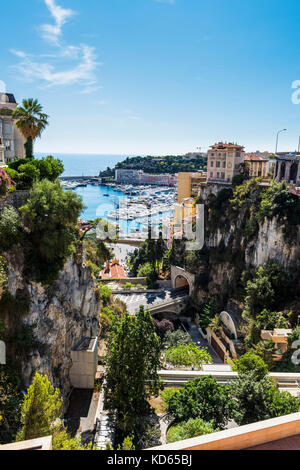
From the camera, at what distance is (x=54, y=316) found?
1888 cm

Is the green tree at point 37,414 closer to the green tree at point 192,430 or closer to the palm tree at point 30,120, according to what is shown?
the green tree at point 192,430

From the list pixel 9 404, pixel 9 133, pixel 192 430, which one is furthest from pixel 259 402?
pixel 9 133

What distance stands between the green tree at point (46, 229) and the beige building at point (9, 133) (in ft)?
41.3

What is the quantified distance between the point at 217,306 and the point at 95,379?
23942 mm

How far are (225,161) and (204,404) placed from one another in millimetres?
40166

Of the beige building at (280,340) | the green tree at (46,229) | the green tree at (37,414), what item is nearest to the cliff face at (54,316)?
the green tree at (46,229)

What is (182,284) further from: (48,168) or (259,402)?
(259,402)

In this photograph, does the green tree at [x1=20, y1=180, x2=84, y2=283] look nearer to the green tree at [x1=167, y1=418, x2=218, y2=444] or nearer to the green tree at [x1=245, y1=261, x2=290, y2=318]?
the green tree at [x1=167, y1=418, x2=218, y2=444]

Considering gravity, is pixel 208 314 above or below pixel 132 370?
below

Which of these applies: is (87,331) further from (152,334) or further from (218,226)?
(218,226)

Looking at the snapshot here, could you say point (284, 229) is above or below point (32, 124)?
below

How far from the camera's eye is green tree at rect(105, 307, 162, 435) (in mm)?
14906

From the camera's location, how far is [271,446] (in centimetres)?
651

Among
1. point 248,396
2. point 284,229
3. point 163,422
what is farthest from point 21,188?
Result: point 284,229
